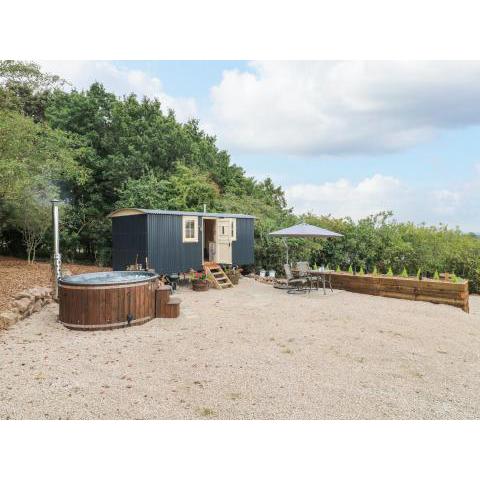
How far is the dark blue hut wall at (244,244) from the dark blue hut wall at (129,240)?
362cm

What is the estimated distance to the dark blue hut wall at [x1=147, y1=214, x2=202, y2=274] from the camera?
11.2m

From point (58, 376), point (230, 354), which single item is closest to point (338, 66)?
point (230, 354)

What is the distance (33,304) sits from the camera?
845cm

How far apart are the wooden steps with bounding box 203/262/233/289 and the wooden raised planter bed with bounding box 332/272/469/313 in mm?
3668

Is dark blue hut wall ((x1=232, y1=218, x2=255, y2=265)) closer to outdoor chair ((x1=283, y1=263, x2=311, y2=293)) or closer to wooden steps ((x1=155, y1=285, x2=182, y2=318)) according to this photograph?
outdoor chair ((x1=283, y1=263, x2=311, y2=293))

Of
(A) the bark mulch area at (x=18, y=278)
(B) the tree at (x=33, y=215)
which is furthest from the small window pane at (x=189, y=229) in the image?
(B) the tree at (x=33, y=215)

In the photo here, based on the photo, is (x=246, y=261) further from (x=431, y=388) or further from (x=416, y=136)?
(x=431, y=388)

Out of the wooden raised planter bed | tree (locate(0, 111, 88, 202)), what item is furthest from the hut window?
the wooden raised planter bed

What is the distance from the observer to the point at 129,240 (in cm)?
1166

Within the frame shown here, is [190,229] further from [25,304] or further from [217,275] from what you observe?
[25,304]

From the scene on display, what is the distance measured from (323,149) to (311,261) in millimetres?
5288

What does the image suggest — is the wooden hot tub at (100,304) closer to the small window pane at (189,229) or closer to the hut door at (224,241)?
the small window pane at (189,229)

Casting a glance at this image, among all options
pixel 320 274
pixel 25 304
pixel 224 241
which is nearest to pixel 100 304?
pixel 25 304

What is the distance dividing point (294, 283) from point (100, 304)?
6.67 meters
